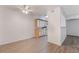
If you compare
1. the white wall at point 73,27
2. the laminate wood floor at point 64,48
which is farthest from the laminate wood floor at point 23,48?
the white wall at point 73,27

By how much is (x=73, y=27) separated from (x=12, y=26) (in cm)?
702

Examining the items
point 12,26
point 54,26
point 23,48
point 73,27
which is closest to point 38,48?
point 23,48

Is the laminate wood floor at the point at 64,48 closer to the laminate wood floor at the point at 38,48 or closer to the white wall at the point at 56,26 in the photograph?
the laminate wood floor at the point at 38,48

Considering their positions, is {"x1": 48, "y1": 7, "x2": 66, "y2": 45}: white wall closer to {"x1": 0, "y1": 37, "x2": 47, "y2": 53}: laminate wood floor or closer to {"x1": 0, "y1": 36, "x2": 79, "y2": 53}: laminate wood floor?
{"x1": 0, "y1": 36, "x2": 79, "y2": 53}: laminate wood floor

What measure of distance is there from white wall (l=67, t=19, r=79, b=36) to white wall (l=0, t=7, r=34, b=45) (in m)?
4.90

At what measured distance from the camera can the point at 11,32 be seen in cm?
680

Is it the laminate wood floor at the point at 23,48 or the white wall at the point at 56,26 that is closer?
the laminate wood floor at the point at 23,48

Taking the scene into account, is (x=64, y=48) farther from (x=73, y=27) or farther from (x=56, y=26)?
(x=73, y=27)

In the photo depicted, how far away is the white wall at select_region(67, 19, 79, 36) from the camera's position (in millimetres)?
11305

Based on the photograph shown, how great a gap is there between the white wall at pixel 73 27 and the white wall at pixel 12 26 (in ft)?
16.1

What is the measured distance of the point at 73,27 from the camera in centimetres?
1173

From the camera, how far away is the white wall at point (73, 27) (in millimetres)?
11305
